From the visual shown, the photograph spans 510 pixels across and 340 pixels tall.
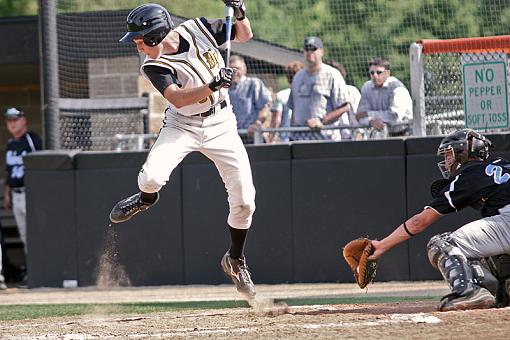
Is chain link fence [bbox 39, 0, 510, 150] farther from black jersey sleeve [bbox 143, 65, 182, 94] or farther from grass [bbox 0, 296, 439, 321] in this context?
black jersey sleeve [bbox 143, 65, 182, 94]

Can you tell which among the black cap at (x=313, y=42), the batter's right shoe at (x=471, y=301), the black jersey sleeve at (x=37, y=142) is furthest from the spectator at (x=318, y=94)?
the batter's right shoe at (x=471, y=301)

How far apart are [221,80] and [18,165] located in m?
5.89

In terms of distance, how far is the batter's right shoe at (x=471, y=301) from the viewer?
6.28m

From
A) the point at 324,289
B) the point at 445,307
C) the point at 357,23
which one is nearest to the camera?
the point at 445,307

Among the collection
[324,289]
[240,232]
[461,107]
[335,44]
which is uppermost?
[335,44]

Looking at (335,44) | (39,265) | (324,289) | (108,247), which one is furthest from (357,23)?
(39,265)

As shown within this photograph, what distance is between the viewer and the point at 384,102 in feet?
34.1

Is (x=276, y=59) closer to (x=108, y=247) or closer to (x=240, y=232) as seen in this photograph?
(x=108, y=247)

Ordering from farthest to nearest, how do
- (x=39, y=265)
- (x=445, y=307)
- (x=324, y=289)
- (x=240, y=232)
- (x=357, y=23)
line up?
(x=39, y=265), (x=357, y=23), (x=324, y=289), (x=240, y=232), (x=445, y=307)

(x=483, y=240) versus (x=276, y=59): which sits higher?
(x=276, y=59)

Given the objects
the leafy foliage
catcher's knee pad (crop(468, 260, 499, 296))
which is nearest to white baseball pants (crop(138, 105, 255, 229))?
catcher's knee pad (crop(468, 260, 499, 296))

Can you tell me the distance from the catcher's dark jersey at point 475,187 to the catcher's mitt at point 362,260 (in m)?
0.63

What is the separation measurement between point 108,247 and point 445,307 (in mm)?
5491

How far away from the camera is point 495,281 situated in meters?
6.60
